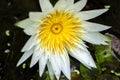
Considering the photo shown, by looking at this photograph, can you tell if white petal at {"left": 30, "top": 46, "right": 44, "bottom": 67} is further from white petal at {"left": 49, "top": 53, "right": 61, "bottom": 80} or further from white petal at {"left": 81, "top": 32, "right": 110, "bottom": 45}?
white petal at {"left": 81, "top": 32, "right": 110, "bottom": 45}

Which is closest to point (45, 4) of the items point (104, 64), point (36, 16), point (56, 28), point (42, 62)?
point (36, 16)

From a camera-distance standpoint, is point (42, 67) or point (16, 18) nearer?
point (42, 67)

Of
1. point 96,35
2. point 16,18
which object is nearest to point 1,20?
point 16,18

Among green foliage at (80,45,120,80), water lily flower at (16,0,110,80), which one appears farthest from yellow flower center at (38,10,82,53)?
green foliage at (80,45,120,80)

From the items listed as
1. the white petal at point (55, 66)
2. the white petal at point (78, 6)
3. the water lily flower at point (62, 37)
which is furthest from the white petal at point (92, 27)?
the white petal at point (55, 66)

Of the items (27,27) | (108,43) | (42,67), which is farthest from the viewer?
(108,43)

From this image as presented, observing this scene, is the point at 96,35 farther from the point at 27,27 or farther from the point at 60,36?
the point at 27,27
